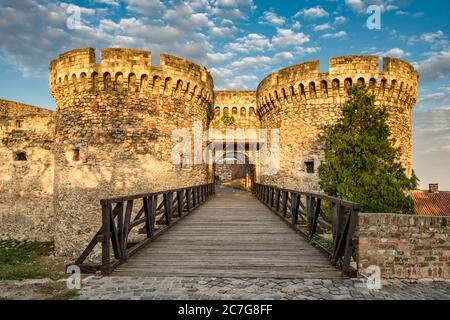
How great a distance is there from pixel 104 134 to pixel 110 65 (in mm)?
2502

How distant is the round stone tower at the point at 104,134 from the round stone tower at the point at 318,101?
17.0 feet

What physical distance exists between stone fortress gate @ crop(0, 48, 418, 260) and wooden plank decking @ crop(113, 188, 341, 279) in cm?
500

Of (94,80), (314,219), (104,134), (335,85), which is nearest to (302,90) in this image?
(335,85)

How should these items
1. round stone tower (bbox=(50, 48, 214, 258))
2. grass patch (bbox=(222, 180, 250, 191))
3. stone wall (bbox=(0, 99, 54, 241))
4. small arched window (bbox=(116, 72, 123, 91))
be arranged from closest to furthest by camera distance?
round stone tower (bbox=(50, 48, 214, 258)) → small arched window (bbox=(116, 72, 123, 91)) → stone wall (bbox=(0, 99, 54, 241)) → grass patch (bbox=(222, 180, 250, 191))

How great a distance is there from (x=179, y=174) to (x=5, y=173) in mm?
8378

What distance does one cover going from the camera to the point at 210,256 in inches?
169

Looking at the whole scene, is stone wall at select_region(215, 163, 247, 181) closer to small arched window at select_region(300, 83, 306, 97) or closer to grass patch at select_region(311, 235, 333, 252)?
small arched window at select_region(300, 83, 306, 97)

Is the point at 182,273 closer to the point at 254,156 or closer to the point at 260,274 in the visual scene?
the point at 260,274

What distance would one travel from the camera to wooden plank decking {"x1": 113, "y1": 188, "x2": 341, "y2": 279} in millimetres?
3635

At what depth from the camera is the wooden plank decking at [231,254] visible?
3.63m

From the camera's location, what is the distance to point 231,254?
4395 millimetres

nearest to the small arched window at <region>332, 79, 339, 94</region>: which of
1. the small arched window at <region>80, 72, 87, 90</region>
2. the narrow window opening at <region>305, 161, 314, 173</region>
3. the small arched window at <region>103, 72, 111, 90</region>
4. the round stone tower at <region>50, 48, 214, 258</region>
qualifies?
the narrow window opening at <region>305, 161, 314, 173</region>

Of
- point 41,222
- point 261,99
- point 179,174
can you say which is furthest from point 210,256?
point 41,222

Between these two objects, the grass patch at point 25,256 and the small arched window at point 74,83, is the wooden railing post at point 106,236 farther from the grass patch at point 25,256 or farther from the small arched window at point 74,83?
the small arched window at point 74,83
